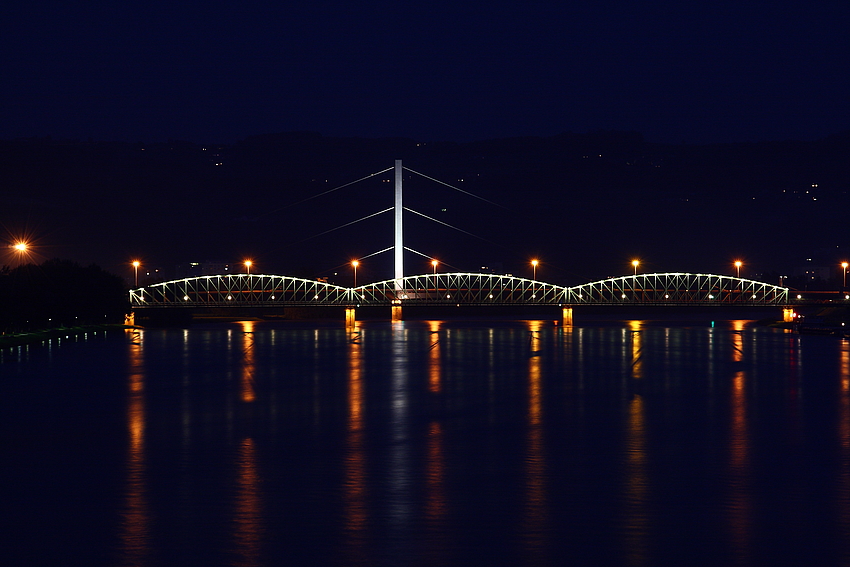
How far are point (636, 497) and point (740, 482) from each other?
15.8 ft

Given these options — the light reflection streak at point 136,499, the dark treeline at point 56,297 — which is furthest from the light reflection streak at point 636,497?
the dark treeline at point 56,297

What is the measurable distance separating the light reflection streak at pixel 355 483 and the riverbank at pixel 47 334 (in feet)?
166


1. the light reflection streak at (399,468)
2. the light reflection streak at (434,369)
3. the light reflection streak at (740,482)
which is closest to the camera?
the light reflection streak at (740,482)

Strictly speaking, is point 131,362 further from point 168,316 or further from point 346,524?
point 168,316

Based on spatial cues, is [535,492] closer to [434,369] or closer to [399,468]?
[399,468]

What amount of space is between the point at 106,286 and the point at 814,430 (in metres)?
122

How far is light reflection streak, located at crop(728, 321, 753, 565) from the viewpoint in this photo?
24344 mm

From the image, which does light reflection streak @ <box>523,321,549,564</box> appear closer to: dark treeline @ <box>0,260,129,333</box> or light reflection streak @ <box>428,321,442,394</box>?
light reflection streak @ <box>428,321,442,394</box>

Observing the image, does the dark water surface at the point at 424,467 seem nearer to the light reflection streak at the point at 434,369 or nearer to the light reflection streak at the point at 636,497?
the light reflection streak at the point at 636,497

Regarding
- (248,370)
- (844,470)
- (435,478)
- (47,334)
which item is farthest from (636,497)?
(47,334)

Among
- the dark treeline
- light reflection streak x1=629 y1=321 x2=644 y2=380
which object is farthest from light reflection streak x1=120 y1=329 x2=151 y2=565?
the dark treeline

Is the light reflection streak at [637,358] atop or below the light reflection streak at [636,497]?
atop

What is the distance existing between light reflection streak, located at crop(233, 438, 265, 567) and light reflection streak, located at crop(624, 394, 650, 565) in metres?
8.33

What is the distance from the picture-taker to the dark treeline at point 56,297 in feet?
347
